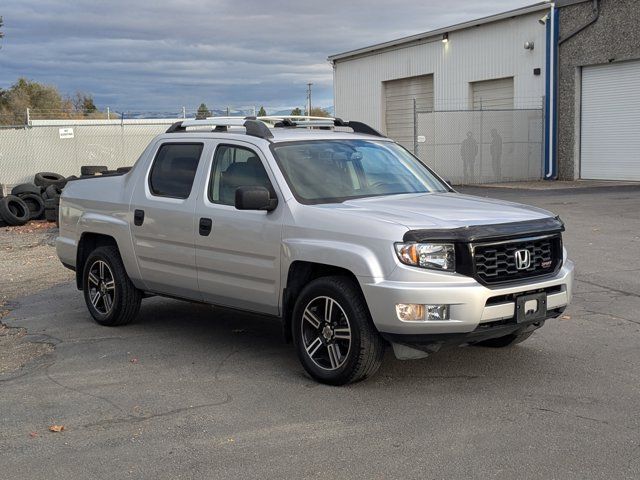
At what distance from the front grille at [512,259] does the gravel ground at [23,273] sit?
3.89 m

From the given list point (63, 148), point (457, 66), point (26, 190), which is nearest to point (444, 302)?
point (26, 190)

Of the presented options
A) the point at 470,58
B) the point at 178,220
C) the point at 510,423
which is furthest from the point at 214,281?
the point at 470,58

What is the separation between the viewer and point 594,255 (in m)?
11.8

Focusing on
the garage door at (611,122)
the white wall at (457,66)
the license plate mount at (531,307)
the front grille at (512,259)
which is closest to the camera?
the front grille at (512,259)

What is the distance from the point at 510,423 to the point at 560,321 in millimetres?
2976

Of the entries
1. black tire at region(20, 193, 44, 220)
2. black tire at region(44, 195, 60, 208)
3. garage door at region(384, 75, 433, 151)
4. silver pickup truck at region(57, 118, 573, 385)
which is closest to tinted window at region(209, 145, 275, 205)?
silver pickup truck at region(57, 118, 573, 385)

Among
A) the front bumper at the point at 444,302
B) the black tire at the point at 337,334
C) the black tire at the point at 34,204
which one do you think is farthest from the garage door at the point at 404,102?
the front bumper at the point at 444,302

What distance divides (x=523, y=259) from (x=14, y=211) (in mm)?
15739

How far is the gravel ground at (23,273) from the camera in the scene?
7242mm

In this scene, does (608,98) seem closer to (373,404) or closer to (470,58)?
(470,58)

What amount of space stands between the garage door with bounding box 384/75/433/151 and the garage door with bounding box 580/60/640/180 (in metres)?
8.56

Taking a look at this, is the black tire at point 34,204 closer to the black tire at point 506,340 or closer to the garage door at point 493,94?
the black tire at point 506,340

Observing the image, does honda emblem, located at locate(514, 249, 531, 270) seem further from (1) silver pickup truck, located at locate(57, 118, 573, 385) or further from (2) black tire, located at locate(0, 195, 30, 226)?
(2) black tire, located at locate(0, 195, 30, 226)

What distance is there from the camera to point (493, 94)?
1233 inches
